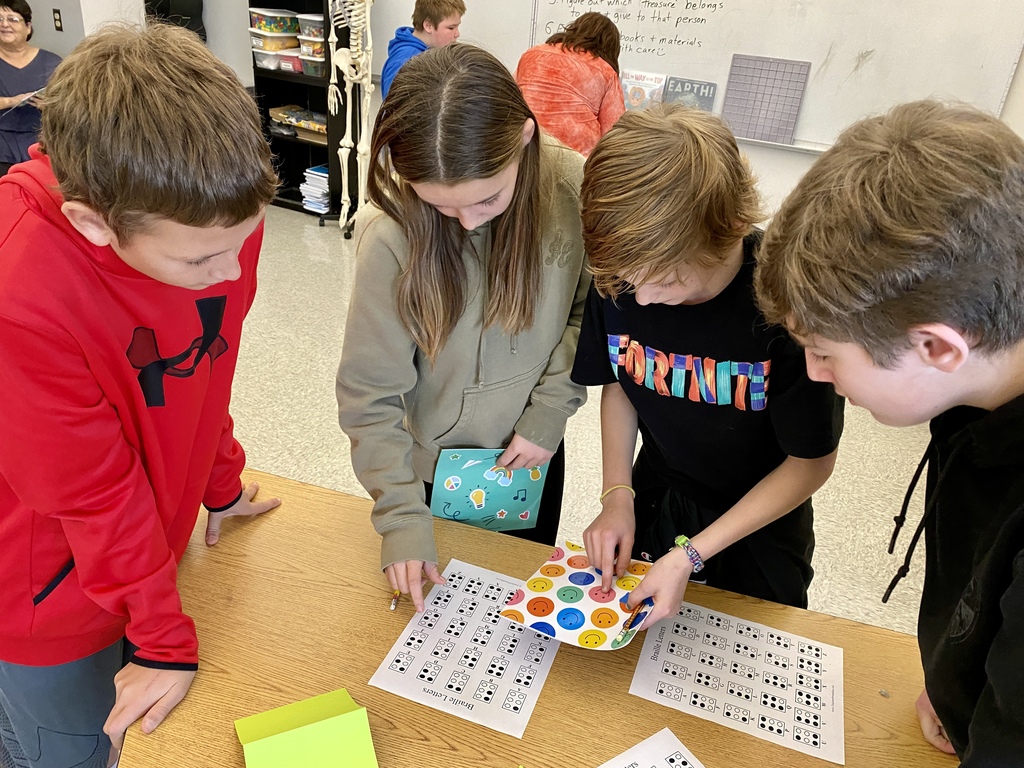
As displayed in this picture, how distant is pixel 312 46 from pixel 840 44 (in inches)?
108

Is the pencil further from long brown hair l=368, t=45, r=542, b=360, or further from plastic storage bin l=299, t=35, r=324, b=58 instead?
plastic storage bin l=299, t=35, r=324, b=58

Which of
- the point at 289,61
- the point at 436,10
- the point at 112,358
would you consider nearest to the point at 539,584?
the point at 112,358

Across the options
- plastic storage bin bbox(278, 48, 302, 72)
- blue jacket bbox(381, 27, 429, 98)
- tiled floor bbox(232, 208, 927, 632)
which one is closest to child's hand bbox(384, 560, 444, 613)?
tiled floor bbox(232, 208, 927, 632)

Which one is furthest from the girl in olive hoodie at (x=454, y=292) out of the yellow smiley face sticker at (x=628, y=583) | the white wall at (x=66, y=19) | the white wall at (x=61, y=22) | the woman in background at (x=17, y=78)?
the white wall at (x=61, y=22)

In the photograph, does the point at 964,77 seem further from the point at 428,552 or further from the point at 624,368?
the point at 428,552

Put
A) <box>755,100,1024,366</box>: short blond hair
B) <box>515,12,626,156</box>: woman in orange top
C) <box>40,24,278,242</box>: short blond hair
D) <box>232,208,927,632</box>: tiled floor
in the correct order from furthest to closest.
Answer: <box>515,12,626,156</box>: woman in orange top, <box>232,208,927,632</box>: tiled floor, <box>40,24,278,242</box>: short blond hair, <box>755,100,1024,366</box>: short blond hair

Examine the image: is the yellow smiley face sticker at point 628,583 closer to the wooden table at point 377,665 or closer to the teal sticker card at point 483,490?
the wooden table at point 377,665

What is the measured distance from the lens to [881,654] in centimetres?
94

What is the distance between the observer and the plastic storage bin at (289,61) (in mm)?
4180

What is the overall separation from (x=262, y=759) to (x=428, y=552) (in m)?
0.32

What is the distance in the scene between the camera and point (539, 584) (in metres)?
0.96

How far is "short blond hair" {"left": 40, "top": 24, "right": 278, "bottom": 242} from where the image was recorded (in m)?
0.66

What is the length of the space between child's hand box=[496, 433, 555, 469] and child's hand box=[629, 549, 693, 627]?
1.01ft

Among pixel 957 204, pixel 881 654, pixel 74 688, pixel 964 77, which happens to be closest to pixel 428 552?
pixel 74 688
